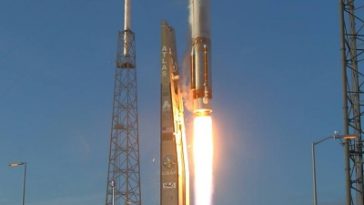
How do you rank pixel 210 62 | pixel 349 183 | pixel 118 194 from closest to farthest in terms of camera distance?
1. pixel 210 62
2. pixel 349 183
3. pixel 118 194

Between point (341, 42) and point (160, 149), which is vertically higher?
point (341, 42)

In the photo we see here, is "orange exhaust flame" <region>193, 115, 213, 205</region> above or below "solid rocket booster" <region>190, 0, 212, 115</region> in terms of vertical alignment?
below

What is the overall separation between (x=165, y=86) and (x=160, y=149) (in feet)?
12.3

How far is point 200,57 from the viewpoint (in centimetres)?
4281

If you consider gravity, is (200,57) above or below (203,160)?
above

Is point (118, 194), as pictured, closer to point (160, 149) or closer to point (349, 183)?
point (349, 183)

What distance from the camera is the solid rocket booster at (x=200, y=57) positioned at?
4256 centimetres

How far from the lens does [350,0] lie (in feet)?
188

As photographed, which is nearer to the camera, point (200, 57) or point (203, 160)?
point (200, 57)

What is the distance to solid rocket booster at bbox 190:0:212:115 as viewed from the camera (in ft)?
140

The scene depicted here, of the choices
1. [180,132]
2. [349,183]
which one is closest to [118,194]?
[349,183]

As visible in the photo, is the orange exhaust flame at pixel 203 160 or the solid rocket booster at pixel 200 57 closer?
the solid rocket booster at pixel 200 57

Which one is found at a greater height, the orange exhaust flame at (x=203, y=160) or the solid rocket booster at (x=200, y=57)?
the solid rocket booster at (x=200, y=57)

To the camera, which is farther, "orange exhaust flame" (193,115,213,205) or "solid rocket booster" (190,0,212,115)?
"orange exhaust flame" (193,115,213,205)
